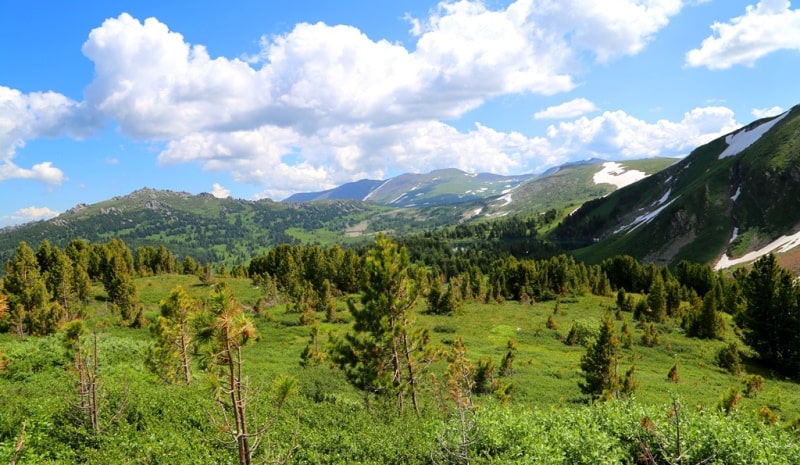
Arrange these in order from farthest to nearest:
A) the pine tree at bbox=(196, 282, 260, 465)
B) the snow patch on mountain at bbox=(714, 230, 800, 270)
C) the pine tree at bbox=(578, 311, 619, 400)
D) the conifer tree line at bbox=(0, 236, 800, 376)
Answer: the snow patch on mountain at bbox=(714, 230, 800, 270) → the conifer tree line at bbox=(0, 236, 800, 376) → the pine tree at bbox=(578, 311, 619, 400) → the pine tree at bbox=(196, 282, 260, 465)

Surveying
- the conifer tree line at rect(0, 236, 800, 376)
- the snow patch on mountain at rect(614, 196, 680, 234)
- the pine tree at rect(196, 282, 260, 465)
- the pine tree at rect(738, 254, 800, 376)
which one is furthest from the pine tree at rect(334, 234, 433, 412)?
the snow patch on mountain at rect(614, 196, 680, 234)

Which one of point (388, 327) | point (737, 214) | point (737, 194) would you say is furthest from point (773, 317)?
point (737, 194)

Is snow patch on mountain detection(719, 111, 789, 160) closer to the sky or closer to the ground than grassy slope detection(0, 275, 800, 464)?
closer to the sky

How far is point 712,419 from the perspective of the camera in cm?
1284

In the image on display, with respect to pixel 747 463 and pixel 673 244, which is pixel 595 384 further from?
pixel 673 244

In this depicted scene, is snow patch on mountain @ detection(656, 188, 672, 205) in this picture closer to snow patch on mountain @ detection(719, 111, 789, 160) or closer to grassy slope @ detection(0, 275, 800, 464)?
snow patch on mountain @ detection(719, 111, 789, 160)

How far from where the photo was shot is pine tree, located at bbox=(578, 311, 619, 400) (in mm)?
28344

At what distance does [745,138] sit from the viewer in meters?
176

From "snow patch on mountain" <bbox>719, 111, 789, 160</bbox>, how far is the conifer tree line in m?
117

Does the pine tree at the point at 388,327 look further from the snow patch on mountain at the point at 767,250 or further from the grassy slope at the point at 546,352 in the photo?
the snow patch on mountain at the point at 767,250

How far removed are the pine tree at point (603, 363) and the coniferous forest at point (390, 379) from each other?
0.12 meters

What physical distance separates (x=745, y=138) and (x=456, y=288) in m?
178

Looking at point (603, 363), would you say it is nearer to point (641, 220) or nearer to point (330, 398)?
point (330, 398)

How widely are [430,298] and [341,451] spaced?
62300 mm
